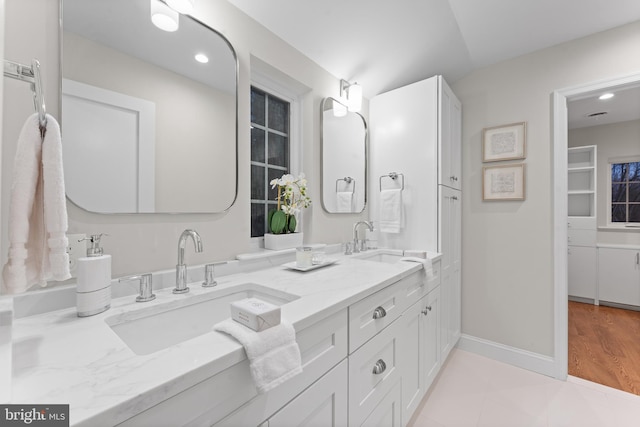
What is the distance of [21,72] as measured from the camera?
0.62 meters

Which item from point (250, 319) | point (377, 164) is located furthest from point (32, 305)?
point (377, 164)

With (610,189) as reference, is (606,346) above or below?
below

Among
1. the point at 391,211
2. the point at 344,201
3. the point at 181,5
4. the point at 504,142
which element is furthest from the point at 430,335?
the point at 181,5

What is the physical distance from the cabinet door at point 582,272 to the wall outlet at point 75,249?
485 cm

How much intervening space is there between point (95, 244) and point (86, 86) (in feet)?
1.74

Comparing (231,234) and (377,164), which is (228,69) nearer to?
(231,234)

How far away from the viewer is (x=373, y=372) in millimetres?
1100

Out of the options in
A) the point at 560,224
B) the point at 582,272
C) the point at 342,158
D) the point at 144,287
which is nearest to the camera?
the point at 144,287

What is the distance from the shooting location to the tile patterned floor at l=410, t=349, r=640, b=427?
155 cm

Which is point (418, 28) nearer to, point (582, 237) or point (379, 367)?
point (379, 367)

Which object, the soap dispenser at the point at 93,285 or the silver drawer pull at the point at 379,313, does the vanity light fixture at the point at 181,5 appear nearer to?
the soap dispenser at the point at 93,285

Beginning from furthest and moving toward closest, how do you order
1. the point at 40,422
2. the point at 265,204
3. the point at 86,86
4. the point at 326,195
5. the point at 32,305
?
the point at 326,195 < the point at 265,204 < the point at 86,86 < the point at 32,305 < the point at 40,422

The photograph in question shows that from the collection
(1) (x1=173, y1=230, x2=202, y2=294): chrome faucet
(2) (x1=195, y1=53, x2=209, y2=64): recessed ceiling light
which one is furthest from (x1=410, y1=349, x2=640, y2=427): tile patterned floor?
(2) (x1=195, y1=53, x2=209, y2=64): recessed ceiling light

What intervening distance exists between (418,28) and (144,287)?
6.83ft
